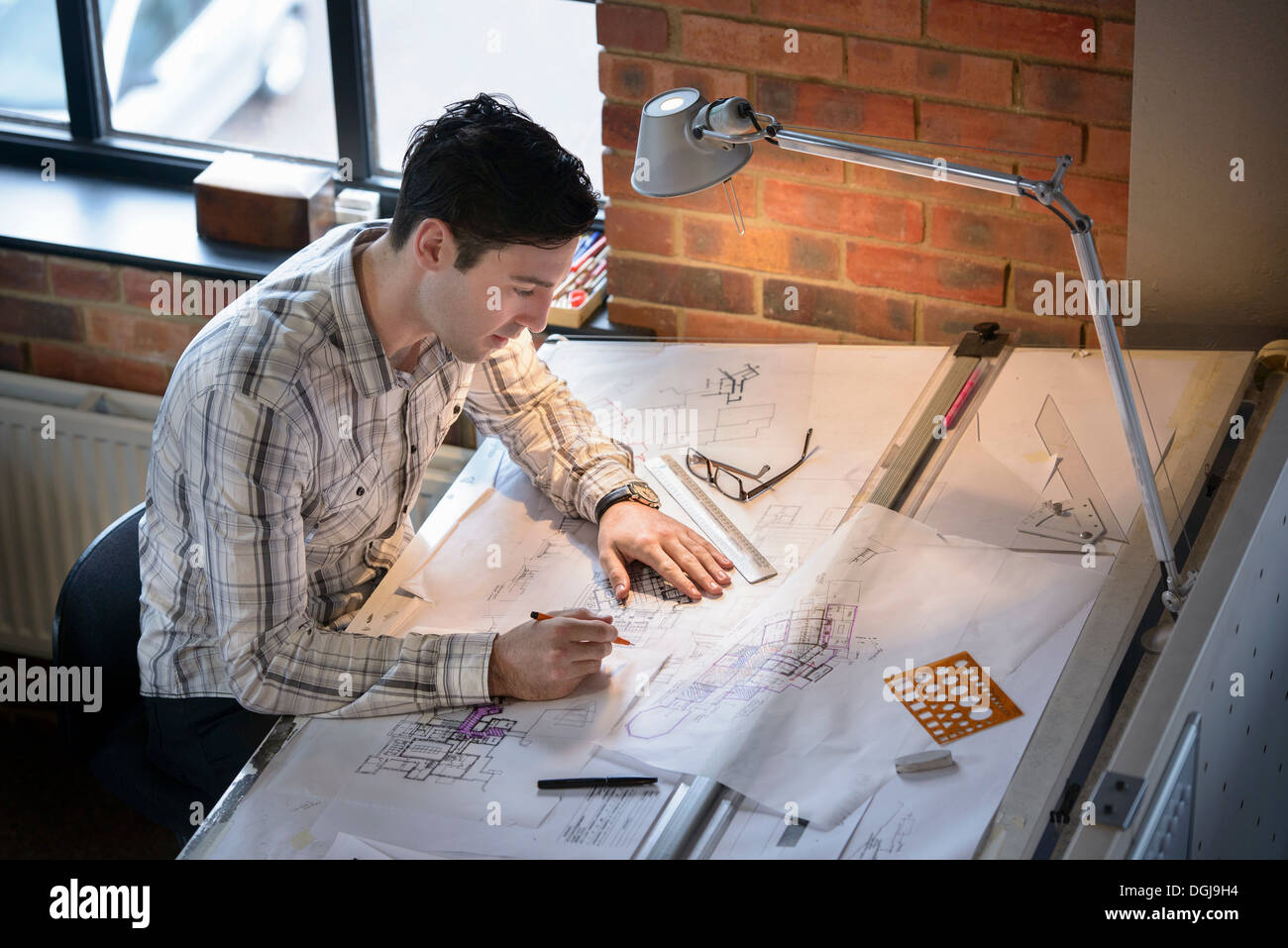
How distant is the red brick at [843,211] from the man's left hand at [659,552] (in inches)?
25.4

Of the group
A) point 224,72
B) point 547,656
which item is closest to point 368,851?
point 547,656

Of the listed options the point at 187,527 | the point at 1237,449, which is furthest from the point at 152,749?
the point at 1237,449

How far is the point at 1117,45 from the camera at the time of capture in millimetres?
1905

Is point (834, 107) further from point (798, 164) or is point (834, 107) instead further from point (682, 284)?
point (682, 284)

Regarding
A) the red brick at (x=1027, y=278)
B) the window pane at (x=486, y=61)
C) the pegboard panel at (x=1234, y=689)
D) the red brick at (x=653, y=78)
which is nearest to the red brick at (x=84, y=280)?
the window pane at (x=486, y=61)

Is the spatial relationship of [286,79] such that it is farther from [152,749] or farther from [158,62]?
[152,749]

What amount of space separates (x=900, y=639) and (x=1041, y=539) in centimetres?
26

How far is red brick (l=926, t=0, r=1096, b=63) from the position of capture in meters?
1.93

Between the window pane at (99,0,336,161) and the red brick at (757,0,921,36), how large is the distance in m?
0.97

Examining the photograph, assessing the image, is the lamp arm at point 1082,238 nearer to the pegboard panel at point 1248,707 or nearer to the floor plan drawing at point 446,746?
the pegboard panel at point 1248,707

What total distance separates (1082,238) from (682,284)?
3.30 ft

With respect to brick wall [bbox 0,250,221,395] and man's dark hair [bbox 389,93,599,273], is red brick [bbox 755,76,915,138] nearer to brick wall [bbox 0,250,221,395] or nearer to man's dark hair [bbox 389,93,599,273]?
man's dark hair [bbox 389,93,599,273]

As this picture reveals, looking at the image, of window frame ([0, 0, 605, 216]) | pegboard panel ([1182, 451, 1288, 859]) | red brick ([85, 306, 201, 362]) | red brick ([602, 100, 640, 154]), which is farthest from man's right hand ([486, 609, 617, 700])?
red brick ([85, 306, 201, 362])
